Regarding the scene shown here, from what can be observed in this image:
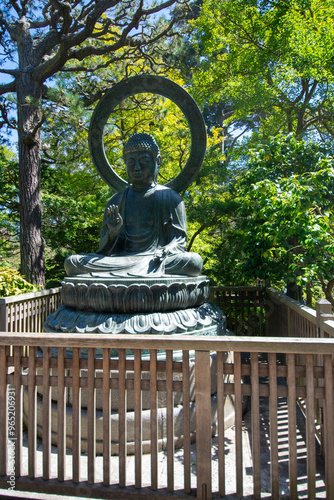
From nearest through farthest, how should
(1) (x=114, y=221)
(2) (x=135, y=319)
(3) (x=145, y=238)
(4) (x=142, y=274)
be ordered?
(2) (x=135, y=319)
(4) (x=142, y=274)
(1) (x=114, y=221)
(3) (x=145, y=238)

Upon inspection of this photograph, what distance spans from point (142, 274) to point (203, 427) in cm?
177

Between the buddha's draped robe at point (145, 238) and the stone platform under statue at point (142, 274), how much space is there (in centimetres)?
1

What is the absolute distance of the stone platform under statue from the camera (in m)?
3.24

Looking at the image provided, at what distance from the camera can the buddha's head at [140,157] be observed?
4484 millimetres

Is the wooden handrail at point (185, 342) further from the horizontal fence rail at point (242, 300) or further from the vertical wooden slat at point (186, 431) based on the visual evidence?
the horizontal fence rail at point (242, 300)

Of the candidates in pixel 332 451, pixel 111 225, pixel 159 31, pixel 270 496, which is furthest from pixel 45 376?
pixel 159 31

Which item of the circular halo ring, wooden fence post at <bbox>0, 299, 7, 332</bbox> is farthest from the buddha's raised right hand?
wooden fence post at <bbox>0, 299, 7, 332</bbox>

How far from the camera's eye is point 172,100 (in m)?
4.91

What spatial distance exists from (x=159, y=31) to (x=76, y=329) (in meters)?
9.68

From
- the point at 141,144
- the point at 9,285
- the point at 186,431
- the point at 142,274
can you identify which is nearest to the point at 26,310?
the point at 9,285

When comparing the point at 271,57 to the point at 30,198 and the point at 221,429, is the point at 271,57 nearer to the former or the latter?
the point at 30,198

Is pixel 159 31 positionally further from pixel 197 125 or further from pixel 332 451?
pixel 332 451

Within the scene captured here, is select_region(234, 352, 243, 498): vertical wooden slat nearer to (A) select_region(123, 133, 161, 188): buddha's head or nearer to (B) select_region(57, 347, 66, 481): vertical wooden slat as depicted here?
(B) select_region(57, 347, 66, 481): vertical wooden slat

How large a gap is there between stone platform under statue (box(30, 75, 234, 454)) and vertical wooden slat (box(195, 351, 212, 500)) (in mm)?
879
